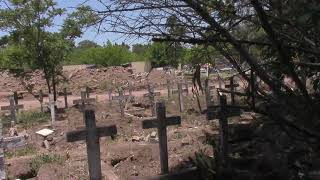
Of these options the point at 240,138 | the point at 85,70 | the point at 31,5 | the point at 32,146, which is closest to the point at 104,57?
the point at 85,70

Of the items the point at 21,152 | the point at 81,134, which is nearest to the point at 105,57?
the point at 21,152

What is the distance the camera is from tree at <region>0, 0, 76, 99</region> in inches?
876

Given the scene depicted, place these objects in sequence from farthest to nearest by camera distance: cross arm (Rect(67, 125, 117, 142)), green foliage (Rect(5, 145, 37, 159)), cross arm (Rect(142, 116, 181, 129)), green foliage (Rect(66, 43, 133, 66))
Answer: green foliage (Rect(66, 43, 133, 66)), green foliage (Rect(5, 145, 37, 159)), cross arm (Rect(142, 116, 181, 129)), cross arm (Rect(67, 125, 117, 142))

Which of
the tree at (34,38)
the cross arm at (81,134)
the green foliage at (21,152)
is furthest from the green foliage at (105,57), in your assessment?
the cross arm at (81,134)

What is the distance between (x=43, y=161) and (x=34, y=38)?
13.7 meters

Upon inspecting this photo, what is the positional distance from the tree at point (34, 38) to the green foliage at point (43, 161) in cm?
1246

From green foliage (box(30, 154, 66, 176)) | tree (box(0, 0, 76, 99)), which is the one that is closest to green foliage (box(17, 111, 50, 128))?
tree (box(0, 0, 76, 99))

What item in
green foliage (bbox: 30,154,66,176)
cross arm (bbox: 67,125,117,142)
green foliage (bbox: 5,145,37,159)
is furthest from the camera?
green foliage (bbox: 5,145,37,159)

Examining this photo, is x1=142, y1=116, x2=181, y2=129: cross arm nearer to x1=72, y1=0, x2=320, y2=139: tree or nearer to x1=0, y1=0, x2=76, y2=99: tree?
x1=72, y1=0, x2=320, y2=139: tree

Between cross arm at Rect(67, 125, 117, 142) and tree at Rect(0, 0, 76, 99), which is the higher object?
tree at Rect(0, 0, 76, 99)

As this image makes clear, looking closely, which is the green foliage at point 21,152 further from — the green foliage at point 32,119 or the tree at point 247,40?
the tree at point 247,40

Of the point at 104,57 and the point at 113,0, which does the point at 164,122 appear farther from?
the point at 104,57

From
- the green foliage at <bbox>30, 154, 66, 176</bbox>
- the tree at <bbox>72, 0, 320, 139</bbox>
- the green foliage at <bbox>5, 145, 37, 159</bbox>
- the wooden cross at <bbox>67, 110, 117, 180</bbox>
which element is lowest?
the green foliage at <bbox>5, 145, 37, 159</bbox>

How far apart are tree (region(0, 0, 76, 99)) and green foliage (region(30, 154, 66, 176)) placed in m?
12.5
